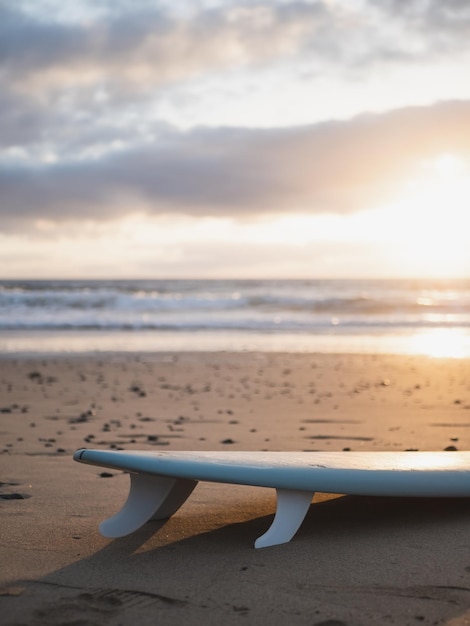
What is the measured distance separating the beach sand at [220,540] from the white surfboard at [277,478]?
9 cm

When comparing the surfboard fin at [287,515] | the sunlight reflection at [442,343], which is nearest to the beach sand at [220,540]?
the surfboard fin at [287,515]

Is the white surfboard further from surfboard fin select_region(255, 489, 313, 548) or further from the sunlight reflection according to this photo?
the sunlight reflection

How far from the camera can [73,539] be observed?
121 inches

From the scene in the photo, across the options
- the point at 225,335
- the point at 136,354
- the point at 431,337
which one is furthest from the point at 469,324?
the point at 136,354

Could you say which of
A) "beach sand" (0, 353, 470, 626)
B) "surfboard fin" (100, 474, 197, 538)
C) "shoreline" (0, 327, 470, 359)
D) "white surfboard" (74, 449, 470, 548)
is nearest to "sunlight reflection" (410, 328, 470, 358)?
"shoreline" (0, 327, 470, 359)

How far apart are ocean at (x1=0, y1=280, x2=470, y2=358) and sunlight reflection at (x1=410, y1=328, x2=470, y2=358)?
0.06ft

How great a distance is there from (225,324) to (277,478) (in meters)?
18.7

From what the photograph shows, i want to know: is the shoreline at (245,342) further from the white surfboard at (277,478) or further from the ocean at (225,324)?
the white surfboard at (277,478)

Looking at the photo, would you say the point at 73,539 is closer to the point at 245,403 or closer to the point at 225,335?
the point at 245,403

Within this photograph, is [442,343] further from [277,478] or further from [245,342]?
[277,478]

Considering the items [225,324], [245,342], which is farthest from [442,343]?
[225,324]

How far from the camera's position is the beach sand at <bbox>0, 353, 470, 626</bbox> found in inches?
93.3

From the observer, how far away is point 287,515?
2.92 metres

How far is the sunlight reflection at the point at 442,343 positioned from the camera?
1366 cm
